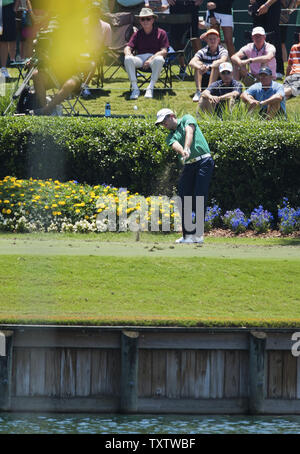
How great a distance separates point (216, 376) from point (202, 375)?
Answer: 14cm

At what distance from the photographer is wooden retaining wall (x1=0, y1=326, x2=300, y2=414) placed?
31.1 ft

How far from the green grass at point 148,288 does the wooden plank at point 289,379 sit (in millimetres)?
418

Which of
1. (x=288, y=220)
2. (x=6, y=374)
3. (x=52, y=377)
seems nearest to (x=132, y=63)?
(x=288, y=220)

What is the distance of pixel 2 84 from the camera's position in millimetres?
18859

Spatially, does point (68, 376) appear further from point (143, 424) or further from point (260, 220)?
point (260, 220)

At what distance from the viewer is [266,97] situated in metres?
17.0

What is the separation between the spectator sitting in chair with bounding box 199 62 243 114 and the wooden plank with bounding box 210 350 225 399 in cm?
A: 822

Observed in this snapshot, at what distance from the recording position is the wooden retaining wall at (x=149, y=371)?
9.47 metres

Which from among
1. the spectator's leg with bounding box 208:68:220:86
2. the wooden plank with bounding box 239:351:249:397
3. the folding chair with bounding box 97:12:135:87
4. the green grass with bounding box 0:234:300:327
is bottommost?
the wooden plank with bounding box 239:351:249:397

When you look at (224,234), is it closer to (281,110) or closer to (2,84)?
(281,110)

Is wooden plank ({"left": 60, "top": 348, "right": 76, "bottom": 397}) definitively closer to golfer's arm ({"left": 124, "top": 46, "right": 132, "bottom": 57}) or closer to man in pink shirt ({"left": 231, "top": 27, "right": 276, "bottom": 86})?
man in pink shirt ({"left": 231, "top": 27, "right": 276, "bottom": 86})

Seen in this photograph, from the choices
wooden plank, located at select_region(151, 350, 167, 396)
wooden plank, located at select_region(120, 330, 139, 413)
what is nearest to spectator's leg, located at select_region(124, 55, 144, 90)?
wooden plank, located at select_region(151, 350, 167, 396)

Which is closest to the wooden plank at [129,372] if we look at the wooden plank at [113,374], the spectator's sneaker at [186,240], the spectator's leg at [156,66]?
the wooden plank at [113,374]
